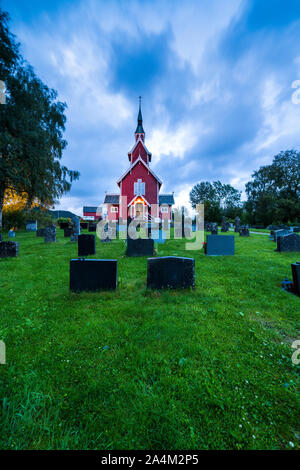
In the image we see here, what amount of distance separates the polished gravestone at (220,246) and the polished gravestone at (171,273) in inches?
172

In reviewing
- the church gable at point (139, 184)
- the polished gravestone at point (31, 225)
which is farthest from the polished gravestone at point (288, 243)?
the polished gravestone at point (31, 225)

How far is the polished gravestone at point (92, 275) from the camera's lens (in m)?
4.31

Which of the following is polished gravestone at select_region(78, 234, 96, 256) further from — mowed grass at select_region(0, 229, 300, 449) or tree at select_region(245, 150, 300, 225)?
tree at select_region(245, 150, 300, 225)

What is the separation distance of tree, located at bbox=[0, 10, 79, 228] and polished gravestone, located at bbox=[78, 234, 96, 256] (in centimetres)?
1145

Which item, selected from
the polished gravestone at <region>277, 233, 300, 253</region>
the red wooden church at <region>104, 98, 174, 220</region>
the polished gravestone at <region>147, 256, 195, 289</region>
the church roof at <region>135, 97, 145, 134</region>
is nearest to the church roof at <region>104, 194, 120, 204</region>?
the red wooden church at <region>104, 98, 174, 220</region>

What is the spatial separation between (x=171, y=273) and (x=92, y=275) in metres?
2.01

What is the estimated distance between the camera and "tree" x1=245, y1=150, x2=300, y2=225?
3362 centimetres

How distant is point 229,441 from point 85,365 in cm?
160

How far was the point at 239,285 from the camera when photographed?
4711 mm

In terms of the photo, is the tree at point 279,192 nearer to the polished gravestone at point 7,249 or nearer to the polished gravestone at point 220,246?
the polished gravestone at point 220,246

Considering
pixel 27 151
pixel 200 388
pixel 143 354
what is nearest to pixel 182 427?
pixel 200 388

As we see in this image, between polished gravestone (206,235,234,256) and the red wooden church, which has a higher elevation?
the red wooden church
